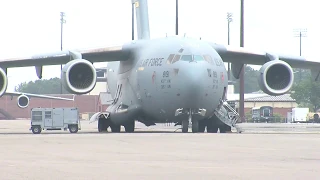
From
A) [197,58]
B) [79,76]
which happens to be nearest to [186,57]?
[197,58]

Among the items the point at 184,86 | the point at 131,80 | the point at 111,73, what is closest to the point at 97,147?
the point at 184,86

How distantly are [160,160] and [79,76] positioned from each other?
16.9m

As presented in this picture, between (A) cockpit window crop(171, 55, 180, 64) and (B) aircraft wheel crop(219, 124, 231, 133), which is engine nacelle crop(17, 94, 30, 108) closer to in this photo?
(B) aircraft wheel crop(219, 124, 231, 133)

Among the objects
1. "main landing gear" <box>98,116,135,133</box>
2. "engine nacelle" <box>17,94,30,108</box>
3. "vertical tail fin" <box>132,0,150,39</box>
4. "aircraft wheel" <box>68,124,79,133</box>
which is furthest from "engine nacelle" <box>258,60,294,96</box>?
"engine nacelle" <box>17,94,30,108</box>

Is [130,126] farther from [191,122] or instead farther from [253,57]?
[253,57]

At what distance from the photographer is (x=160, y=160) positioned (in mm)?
Result: 16172

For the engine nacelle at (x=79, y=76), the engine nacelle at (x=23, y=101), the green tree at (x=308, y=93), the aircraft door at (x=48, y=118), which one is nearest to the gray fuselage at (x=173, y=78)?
the engine nacelle at (x=79, y=76)

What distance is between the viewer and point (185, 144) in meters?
22.2

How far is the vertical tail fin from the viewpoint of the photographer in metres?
36.5

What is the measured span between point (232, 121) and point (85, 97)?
71988 mm

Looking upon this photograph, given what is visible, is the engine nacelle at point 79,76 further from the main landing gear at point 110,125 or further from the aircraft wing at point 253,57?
the aircraft wing at point 253,57

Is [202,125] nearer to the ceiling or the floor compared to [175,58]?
nearer to the floor

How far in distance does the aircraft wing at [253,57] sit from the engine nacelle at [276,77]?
0.84 m

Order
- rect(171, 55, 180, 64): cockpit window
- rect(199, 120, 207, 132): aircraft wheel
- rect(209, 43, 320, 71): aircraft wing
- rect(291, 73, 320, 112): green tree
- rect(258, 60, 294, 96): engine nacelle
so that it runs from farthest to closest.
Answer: rect(291, 73, 320, 112): green tree < rect(199, 120, 207, 132): aircraft wheel < rect(209, 43, 320, 71): aircraft wing < rect(258, 60, 294, 96): engine nacelle < rect(171, 55, 180, 64): cockpit window
